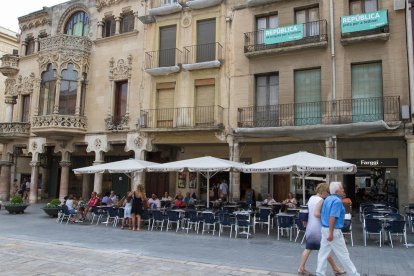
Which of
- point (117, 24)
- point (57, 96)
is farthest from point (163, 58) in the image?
point (57, 96)

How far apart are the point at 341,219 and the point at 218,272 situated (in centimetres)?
268

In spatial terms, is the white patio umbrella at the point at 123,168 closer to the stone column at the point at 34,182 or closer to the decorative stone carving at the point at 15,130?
the stone column at the point at 34,182

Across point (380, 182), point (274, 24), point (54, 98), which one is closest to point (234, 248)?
point (380, 182)

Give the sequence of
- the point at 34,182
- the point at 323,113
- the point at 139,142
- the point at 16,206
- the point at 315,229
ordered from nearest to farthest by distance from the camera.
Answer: the point at 315,229 < the point at 323,113 < the point at 16,206 < the point at 139,142 < the point at 34,182

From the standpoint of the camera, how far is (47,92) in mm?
24734

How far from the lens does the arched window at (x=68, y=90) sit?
24.3 m

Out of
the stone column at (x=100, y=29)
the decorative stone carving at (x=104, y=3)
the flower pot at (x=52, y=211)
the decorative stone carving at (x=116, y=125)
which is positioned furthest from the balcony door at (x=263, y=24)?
the flower pot at (x=52, y=211)

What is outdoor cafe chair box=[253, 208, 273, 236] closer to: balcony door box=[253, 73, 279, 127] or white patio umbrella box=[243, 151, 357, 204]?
white patio umbrella box=[243, 151, 357, 204]

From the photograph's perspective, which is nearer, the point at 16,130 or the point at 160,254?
the point at 160,254

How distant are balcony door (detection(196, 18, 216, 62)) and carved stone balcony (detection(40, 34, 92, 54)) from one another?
7.79 meters

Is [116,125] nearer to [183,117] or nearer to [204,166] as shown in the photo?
[183,117]

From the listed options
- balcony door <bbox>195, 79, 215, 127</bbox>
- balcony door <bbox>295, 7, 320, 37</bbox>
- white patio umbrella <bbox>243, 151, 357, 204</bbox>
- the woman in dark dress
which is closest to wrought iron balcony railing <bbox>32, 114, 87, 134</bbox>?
balcony door <bbox>195, 79, 215, 127</bbox>

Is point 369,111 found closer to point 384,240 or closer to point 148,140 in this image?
point 384,240

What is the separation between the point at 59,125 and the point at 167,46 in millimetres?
8026
